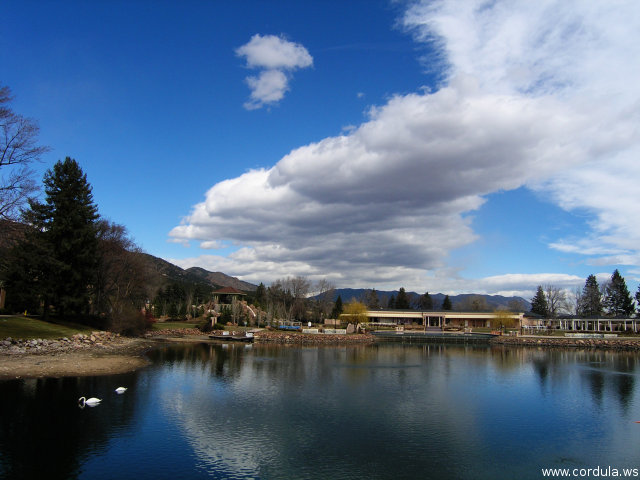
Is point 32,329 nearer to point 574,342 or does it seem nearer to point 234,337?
point 234,337

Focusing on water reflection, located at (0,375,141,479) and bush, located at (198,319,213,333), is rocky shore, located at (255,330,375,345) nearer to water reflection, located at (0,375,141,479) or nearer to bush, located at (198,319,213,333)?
bush, located at (198,319,213,333)

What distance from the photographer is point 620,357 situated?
201 feet

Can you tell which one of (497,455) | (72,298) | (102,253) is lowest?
(497,455)

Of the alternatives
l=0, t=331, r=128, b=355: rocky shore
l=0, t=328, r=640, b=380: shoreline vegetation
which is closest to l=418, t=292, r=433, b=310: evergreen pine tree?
l=0, t=328, r=640, b=380: shoreline vegetation

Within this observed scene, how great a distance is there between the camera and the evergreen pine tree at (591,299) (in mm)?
116912

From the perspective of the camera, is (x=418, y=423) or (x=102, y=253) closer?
(x=418, y=423)

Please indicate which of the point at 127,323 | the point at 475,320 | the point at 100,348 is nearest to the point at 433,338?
the point at 475,320

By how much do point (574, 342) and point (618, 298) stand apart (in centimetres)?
4507

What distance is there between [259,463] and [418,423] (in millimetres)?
9737

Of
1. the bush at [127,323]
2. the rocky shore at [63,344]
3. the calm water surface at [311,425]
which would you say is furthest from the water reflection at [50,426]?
the bush at [127,323]

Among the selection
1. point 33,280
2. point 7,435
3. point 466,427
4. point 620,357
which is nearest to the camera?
point 7,435

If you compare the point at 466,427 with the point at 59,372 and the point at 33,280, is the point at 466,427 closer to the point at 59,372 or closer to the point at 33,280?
the point at 59,372

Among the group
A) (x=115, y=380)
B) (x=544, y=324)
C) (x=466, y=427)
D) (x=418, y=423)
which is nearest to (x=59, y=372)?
(x=115, y=380)

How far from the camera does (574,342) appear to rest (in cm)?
7850
